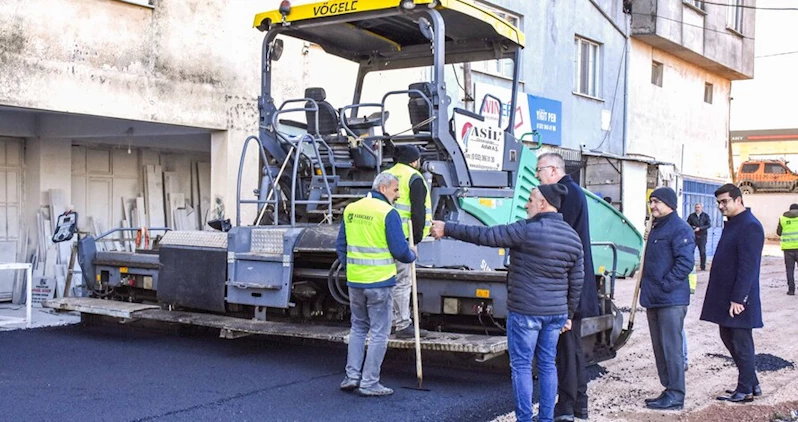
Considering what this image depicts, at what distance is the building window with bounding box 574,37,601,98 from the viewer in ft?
66.2

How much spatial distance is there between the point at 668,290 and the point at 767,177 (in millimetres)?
34246

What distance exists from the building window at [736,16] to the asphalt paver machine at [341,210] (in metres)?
18.5

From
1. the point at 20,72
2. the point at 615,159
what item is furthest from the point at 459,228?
the point at 615,159

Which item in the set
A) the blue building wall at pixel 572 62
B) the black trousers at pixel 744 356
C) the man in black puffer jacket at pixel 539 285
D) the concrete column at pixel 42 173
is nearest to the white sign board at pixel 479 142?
the man in black puffer jacket at pixel 539 285

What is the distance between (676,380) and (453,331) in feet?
6.26

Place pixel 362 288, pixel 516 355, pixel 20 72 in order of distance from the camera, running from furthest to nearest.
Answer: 1. pixel 20 72
2. pixel 362 288
3. pixel 516 355

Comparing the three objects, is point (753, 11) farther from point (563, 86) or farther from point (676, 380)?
point (676, 380)

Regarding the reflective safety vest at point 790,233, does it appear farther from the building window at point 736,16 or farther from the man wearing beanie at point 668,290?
the man wearing beanie at point 668,290

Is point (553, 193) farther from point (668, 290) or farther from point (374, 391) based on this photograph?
point (374, 391)

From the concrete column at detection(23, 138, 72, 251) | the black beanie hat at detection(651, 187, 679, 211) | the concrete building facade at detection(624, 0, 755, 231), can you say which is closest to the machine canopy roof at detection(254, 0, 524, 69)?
the black beanie hat at detection(651, 187, 679, 211)

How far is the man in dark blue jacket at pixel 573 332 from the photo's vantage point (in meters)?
6.23

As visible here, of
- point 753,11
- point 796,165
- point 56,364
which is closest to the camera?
point 56,364

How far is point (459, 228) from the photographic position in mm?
5898

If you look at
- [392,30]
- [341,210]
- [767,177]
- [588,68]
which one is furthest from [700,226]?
[767,177]
